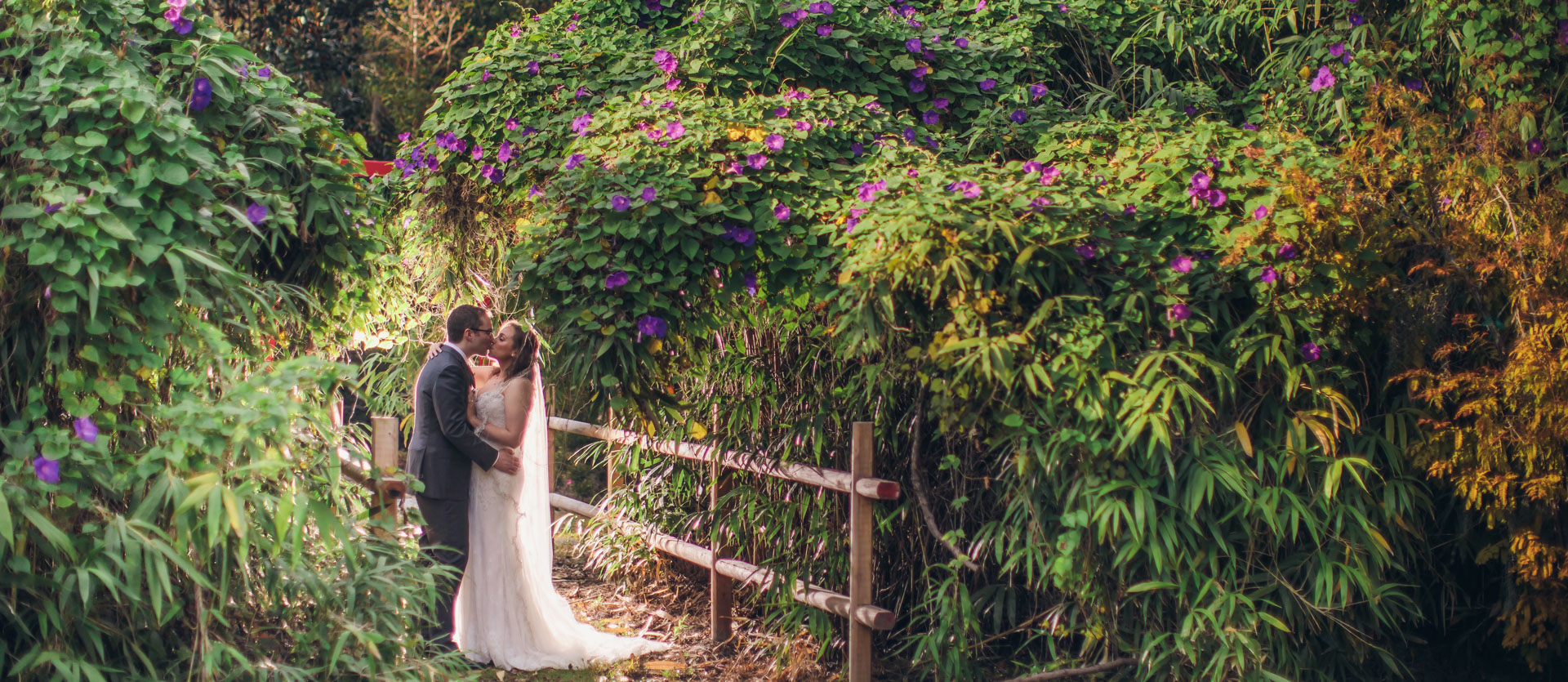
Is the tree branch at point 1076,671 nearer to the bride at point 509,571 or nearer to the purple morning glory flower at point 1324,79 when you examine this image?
the bride at point 509,571

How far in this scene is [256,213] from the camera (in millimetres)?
2900

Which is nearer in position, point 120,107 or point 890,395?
point 120,107

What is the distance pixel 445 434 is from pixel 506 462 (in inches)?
13.0

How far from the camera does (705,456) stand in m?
5.08

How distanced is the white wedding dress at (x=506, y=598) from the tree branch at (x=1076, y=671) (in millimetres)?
1947

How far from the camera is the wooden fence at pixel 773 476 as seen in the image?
402 centimetres

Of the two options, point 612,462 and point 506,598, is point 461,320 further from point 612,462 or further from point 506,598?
point 612,462

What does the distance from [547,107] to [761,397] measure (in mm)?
1442

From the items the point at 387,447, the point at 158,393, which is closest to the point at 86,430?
the point at 158,393

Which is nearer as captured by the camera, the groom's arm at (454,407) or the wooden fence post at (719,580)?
the groom's arm at (454,407)

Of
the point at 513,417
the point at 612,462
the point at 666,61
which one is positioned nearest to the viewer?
the point at 666,61

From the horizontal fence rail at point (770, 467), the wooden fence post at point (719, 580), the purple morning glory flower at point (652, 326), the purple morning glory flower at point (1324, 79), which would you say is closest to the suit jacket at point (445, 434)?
the horizontal fence rail at point (770, 467)

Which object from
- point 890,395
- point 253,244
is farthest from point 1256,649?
point 253,244

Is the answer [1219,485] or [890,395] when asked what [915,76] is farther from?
[1219,485]
